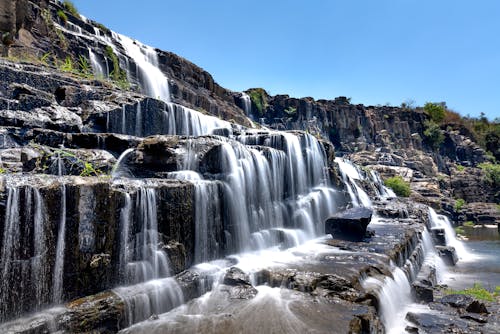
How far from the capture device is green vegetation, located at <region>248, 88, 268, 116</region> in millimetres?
43969

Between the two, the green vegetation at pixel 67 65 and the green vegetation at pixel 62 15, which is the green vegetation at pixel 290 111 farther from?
the green vegetation at pixel 67 65

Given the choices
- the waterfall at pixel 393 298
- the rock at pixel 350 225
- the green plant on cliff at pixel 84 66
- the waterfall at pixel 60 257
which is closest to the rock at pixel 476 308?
the waterfall at pixel 393 298

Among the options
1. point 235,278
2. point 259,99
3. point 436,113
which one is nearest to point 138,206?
point 235,278

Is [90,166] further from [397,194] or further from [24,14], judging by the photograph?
[397,194]

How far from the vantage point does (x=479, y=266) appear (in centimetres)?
1587

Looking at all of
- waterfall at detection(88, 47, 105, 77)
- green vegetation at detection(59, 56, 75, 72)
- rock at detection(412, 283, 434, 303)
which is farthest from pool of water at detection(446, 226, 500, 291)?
waterfall at detection(88, 47, 105, 77)

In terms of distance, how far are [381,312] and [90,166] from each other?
370 inches

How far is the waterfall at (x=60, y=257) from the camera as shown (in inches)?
244

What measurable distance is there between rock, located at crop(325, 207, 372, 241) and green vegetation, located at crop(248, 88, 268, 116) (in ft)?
103

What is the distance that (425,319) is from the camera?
8320 mm

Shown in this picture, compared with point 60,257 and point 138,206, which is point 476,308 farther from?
point 60,257

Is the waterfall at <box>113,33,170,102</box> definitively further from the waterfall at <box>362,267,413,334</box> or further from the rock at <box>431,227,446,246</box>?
the rock at <box>431,227,446,246</box>

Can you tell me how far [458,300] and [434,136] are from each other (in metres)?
50.1

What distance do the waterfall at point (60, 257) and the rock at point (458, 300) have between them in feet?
33.9
